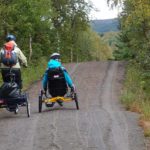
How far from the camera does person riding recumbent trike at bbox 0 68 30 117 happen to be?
15.1 metres

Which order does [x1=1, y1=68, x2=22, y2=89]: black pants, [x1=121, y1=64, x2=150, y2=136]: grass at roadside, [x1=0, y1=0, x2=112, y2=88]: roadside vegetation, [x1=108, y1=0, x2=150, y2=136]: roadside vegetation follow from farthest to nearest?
[x1=0, y1=0, x2=112, y2=88]: roadside vegetation < [x1=108, y1=0, x2=150, y2=136]: roadside vegetation < [x1=1, y1=68, x2=22, y2=89]: black pants < [x1=121, y1=64, x2=150, y2=136]: grass at roadside

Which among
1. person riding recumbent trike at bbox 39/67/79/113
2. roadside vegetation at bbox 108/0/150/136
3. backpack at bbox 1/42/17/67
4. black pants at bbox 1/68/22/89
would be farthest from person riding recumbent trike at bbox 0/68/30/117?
roadside vegetation at bbox 108/0/150/136

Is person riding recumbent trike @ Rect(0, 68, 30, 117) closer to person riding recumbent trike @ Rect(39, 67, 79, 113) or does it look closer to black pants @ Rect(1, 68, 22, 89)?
black pants @ Rect(1, 68, 22, 89)

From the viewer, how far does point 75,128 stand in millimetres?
12664

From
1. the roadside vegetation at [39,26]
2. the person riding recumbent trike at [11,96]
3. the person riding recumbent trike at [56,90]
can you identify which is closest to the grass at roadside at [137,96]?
the person riding recumbent trike at [56,90]

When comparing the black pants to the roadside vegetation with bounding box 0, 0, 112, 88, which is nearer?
the black pants

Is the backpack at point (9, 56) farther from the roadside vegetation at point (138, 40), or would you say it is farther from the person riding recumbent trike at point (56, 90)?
the roadside vegetation at point (138, 40)

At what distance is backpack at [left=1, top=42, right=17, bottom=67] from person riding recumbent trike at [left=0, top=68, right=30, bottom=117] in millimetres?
298

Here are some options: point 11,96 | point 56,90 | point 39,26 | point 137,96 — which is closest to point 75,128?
point 11,96

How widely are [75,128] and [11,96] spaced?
3042 millimetres

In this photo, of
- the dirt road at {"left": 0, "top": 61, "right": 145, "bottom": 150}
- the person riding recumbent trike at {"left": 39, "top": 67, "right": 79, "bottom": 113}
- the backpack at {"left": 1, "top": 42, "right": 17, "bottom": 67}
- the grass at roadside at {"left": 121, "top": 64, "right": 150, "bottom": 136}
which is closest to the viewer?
the dirt road at {"left": 0, "top": 61, "right": 145, "bottom": 150}

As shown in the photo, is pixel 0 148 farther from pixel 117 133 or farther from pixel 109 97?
pixel 109 97

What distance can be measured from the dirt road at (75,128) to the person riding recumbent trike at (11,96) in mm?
341

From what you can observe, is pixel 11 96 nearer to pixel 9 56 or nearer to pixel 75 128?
pixel 9 56
